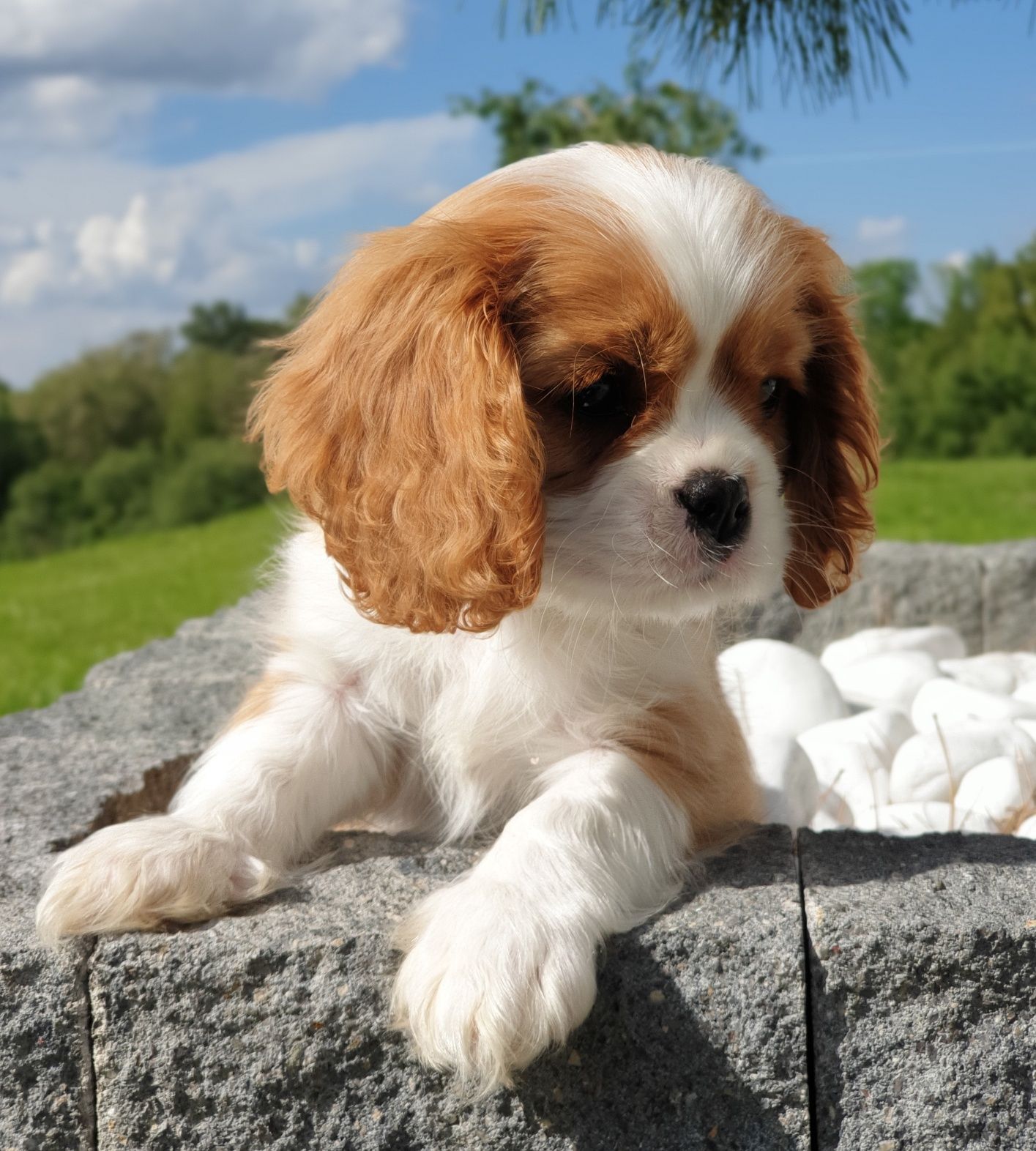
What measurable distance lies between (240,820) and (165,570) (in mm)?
14127

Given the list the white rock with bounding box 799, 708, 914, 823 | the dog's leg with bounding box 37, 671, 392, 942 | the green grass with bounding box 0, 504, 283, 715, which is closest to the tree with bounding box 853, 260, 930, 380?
the green grass with bounding box 0, 504, 283, 715

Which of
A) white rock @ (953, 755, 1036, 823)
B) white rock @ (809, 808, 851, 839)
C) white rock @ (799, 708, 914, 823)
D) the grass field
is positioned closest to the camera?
white rock @ (953, 755, 1036, 823)

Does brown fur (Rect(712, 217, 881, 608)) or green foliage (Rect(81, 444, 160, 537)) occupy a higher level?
brown fur (Rect(712, 217, 881, 608))

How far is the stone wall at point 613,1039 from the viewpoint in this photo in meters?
2.20

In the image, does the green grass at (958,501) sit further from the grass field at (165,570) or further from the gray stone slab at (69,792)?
the gray stone slab at (69,792)

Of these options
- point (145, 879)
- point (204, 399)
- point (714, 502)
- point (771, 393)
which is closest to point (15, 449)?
point (204, 399)

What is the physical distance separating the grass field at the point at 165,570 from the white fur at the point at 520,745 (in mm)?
6380

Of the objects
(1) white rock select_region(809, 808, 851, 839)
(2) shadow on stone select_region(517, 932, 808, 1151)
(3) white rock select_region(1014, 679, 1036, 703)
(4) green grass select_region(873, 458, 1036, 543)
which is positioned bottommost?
(4) green grass select_region(873, 458, 1036, 543)

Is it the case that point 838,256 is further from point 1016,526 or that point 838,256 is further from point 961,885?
point 1016,526

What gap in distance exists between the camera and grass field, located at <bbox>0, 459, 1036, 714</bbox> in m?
11.8

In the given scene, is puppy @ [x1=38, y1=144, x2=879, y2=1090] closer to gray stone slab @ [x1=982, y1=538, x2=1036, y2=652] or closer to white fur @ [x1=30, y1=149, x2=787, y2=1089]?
white fur @ [x1=30, y1=149, x2=787, y2=1089]

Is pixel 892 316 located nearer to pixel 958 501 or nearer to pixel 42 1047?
pixel 958 501

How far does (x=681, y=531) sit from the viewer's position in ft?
7.42

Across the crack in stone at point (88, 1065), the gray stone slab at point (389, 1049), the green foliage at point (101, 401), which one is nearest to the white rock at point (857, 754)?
the gray stone slab at point (389, 1049)
